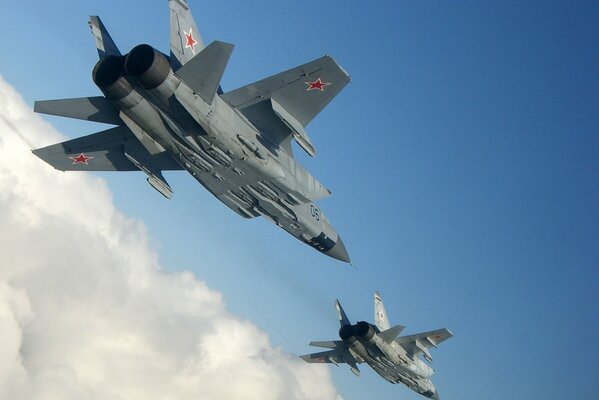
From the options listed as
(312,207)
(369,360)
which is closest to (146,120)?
(312,207)

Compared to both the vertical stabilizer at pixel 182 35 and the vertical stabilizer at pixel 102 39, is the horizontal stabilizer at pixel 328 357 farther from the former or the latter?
the vertical stabilizer at pixel 102 39

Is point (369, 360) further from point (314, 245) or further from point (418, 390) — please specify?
point (314, 245)

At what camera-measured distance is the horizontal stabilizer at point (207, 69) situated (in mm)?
21406

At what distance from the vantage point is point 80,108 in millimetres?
24188

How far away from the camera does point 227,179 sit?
2661 cm

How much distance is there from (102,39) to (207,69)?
5114 millimetres

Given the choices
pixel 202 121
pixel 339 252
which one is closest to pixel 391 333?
pixel 339 252

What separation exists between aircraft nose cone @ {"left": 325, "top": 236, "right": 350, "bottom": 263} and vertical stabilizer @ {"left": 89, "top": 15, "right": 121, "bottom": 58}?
49.4 ft

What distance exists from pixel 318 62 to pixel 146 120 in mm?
6967

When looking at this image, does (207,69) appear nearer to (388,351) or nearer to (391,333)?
(391,333)

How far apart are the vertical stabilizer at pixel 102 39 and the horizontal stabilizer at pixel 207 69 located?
12.6 feet

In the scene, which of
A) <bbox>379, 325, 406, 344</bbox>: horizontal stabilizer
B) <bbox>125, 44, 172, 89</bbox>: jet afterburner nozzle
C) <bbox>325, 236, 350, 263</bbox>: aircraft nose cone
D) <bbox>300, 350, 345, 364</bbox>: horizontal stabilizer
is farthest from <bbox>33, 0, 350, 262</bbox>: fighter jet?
<bbox>300, 350, 345, 364</bbox>: horizontal stabilizer

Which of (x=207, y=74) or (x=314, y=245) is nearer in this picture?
(x=207, y=74)

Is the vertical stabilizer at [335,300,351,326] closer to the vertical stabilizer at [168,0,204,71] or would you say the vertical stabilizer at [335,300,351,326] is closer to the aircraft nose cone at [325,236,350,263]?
the aircraft nose cone at [325,236,350,263]
